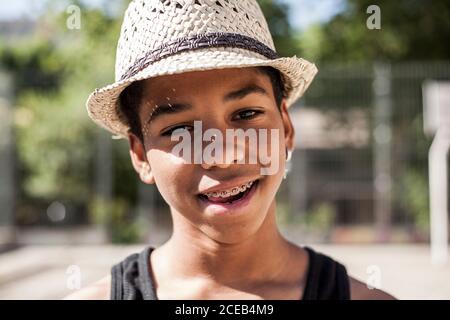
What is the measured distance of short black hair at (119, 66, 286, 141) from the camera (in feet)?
4.69

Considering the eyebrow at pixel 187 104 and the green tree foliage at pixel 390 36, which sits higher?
the green tree foliage at pixel 390 36

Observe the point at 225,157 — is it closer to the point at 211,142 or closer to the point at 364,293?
the point at 211,142

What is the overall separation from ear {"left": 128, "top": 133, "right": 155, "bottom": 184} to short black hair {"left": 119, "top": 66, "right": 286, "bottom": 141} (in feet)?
0.06

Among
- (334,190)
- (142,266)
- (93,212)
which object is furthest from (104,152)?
(142,266)

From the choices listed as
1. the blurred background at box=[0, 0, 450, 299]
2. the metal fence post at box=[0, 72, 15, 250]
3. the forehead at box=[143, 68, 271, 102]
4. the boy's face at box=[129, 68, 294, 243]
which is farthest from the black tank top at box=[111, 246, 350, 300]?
the metal fence post at box=[0, 72, 15, 250]

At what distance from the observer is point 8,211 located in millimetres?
9414

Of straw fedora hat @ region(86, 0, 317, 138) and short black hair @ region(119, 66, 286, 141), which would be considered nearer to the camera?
straw fedora hat @ region(86, 0, 317, 138)

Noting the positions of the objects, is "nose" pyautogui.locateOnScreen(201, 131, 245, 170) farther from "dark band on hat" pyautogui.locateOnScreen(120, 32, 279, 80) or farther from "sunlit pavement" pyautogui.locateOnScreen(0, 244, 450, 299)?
"sunlit pavement" pyautogui.locateOnScreen(0, 244, 450, 299)

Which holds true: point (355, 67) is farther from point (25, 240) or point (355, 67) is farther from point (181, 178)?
point (181, 178)

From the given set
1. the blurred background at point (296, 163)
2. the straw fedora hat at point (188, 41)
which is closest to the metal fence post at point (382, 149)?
the blurred background at point (296, 163)

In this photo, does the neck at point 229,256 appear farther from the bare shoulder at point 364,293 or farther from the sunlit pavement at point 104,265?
the sunlit pavement at point 104,265

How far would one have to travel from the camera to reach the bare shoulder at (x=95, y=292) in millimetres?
1485

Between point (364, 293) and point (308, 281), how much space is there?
132mm

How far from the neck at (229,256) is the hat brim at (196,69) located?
0.28m
